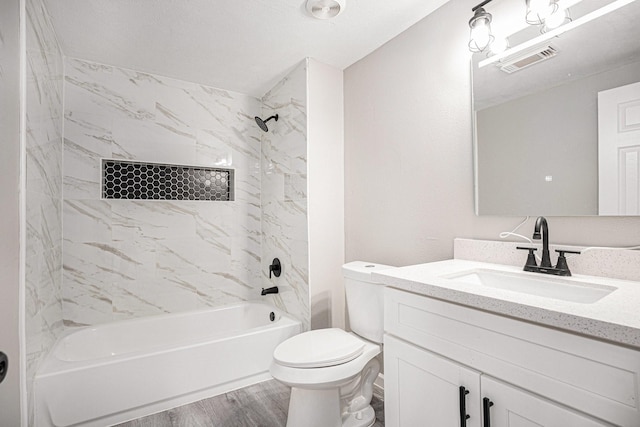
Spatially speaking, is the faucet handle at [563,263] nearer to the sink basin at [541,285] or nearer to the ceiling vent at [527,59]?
the sink basin at [541,285]

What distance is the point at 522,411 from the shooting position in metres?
0.88

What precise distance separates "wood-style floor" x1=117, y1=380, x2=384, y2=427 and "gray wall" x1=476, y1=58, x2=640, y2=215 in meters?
1.41

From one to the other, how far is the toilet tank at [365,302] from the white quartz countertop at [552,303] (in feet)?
1.57

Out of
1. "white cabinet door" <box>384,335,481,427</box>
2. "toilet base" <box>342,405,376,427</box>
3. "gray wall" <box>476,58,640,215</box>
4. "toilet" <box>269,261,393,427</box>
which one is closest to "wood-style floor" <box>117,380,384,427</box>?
"toilet base" <box>342,405,376,427</box>

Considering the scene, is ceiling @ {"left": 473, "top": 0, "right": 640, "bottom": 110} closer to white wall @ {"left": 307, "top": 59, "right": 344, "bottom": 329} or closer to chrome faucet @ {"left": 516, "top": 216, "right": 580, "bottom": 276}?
chrome faucet @ {"left": 516, "top": 216, "right": 580, "bottom": 276}

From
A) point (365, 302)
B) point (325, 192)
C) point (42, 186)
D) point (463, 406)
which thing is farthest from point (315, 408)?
point (42, 186)

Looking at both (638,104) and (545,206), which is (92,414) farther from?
(638,104)

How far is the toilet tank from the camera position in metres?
1.77

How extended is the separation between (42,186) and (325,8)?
181cm

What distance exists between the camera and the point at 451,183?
1729mm

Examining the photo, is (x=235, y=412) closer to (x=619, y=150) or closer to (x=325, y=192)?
(x=325, y=192)

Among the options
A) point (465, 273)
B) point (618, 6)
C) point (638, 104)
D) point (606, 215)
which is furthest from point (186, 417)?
point (618, 6)

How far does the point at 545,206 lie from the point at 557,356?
75 centimetres

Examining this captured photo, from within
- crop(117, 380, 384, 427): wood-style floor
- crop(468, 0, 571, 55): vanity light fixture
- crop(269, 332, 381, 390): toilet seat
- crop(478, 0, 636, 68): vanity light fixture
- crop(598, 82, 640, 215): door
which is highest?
crop(468, 0, 571, 55): vanity light fixture
